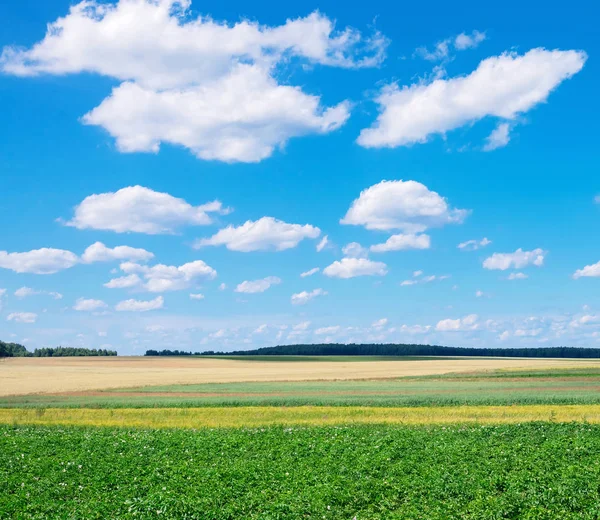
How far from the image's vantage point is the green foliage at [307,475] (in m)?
19.1

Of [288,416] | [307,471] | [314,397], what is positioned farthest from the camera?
[314,397]

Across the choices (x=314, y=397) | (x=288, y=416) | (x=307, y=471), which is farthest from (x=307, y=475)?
(x=314, y=397)

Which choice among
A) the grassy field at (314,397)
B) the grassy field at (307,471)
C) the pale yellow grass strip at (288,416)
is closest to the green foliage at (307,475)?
the grassy field at (307,471)

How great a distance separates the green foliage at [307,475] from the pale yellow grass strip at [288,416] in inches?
332

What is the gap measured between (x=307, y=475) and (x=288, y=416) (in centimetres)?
1941

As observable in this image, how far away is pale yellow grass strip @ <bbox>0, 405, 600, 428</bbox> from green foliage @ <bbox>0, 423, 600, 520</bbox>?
8.43 metres

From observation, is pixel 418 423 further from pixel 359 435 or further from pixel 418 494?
pixel 418 494

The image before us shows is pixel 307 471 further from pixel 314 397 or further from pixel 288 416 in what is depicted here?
pixel 314 397

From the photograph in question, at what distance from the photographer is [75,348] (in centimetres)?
19788

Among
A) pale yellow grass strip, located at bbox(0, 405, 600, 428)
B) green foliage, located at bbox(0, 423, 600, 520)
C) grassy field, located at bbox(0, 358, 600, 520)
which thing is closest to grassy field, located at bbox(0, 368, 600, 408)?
pale yellow grass strip, located at bbox(0, 405, 600, 428)

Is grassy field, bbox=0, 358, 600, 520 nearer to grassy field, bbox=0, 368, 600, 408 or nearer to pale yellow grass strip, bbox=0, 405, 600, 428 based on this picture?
pale yellow grass strip, bbox=0, 405, 600, 428

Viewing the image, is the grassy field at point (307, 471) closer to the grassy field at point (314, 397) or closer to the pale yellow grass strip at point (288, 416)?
the pale yellow grass strip at point (288, 416)

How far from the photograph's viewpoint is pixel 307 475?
22.0 meters

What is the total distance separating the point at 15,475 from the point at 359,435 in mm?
14771
